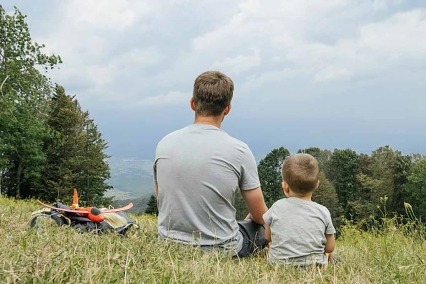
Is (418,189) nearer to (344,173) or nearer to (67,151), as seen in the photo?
(344,173)

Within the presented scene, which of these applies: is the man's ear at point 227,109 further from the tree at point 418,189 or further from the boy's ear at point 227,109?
the tree at point 418,189

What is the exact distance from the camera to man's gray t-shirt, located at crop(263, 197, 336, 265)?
4027 millimetres

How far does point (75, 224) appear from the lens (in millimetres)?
5059

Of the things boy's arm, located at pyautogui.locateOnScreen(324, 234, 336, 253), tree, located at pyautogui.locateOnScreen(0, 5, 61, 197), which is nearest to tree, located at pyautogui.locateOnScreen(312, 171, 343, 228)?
tree, located at pyautogui.locateOnScreen(0, 5, 61, 197)

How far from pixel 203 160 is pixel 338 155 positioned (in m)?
68.2

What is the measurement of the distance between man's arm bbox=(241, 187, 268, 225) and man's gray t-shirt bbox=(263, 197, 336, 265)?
184mm

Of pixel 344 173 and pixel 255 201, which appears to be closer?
pixel 255 201

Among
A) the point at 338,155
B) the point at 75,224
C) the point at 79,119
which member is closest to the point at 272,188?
the point at 338,155

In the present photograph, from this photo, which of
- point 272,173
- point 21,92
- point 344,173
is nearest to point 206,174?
point 21,92

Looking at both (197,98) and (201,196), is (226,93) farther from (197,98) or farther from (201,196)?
(201,196)

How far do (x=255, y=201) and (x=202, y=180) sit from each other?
0.57 meters

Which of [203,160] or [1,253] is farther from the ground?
[203,160]

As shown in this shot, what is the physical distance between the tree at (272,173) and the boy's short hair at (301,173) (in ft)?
218

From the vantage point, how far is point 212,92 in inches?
167
